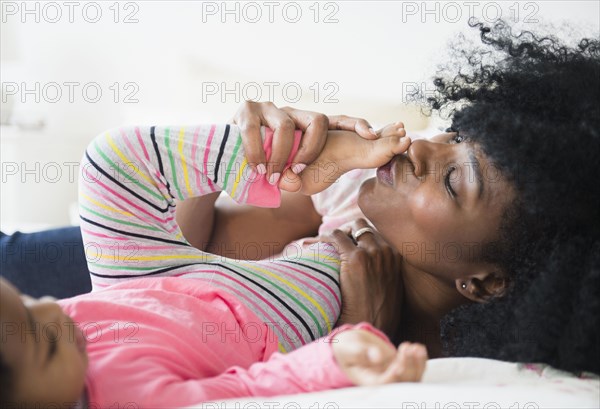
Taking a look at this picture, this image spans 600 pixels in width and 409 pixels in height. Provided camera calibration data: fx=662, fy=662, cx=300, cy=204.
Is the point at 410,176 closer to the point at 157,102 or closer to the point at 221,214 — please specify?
the point at 221,214

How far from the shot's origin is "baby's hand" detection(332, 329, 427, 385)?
578mm

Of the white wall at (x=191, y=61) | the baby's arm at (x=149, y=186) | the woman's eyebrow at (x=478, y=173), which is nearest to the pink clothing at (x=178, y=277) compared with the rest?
the baby's arm at (x=149, y=186)

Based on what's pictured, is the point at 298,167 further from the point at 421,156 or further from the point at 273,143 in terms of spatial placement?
the point at 421,156

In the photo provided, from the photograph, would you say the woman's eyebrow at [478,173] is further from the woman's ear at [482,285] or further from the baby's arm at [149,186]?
the baby's arm at [149,186]

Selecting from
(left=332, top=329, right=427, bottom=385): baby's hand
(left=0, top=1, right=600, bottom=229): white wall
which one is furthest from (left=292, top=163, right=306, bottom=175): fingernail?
(left=0, top=1, right=600, bottom=229): white wall

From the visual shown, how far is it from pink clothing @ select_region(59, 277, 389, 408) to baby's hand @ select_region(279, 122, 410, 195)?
0.21 metres

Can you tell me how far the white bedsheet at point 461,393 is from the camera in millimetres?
562

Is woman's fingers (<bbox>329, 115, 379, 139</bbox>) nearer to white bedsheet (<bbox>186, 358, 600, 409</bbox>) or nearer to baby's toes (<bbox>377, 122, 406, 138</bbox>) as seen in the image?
baby's toes (<bbox>377, 122, 406, 138</bbox>)

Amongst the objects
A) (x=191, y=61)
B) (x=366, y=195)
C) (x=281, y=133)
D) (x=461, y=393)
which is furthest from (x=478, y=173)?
(x=191, y=61)

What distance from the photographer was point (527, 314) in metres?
0.81

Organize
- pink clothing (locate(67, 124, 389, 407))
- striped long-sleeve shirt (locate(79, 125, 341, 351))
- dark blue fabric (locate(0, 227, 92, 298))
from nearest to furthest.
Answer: pink clothing (locate(67, 124, 389, 407)) < striped long-sleeve shirt (locate(79, 125, 341, 351)) < dark blue fabric (locate(0, 227, 92, 298))

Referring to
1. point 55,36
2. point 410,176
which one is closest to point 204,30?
point 55,36

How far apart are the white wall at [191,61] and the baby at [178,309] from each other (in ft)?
3.13

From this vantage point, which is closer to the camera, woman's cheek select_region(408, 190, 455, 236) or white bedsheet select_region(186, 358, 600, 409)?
white bedsheet select_region(186, 358, 600, 409)
